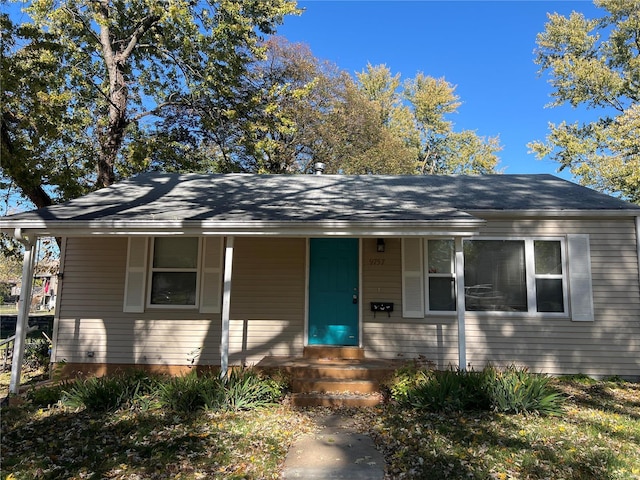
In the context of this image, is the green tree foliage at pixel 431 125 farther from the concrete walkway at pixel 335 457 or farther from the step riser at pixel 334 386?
the concrete walkway at pixel 335 457

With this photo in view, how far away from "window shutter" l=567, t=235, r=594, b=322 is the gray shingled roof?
64cm

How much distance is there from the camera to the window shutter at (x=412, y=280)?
22.1ft

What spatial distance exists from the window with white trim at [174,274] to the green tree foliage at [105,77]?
165 inches

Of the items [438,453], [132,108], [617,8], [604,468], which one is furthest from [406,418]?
[617,8]

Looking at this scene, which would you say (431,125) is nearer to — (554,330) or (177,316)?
(554,330)

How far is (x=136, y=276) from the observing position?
22.6 feet

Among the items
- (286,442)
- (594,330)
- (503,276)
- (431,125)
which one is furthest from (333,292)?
(431,125)

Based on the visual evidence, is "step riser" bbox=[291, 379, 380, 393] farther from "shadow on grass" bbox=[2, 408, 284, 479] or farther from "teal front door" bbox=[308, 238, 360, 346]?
"shadow on grass" bbox=[2, 408, 284, 479]

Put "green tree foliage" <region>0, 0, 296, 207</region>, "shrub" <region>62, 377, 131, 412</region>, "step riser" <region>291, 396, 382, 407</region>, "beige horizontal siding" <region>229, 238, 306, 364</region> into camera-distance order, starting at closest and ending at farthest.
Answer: "shrub" <region>62, 377, 131, 412</region>, "step riser" <region>291, 396, 382, 407</region>, "beige horizontal siding" <region>229, 238, 306, 364</region>, "green tree foliage" <region>0, 0, 296, 207</region>

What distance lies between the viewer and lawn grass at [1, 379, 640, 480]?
3.54 metres

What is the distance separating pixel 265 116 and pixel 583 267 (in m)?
10.8

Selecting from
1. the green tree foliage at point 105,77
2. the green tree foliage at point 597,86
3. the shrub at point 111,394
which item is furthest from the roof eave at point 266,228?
the green tree foliage at point 597,86

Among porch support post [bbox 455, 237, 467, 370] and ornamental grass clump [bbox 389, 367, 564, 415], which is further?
porch support post [bbox 455, 237, 467, 370]

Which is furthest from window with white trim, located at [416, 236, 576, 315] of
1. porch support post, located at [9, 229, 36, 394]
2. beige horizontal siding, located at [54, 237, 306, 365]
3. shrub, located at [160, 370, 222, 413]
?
porch support post, located at [9, 229, 36, 394]
